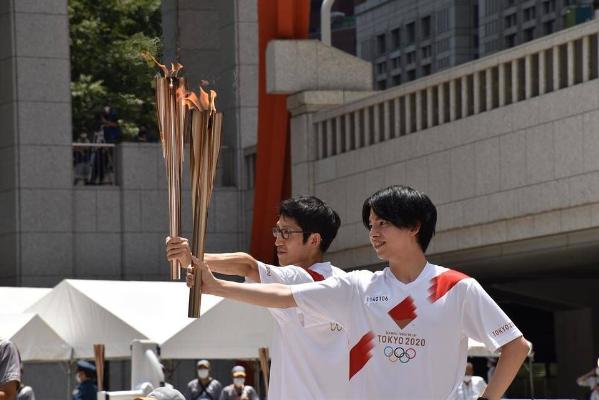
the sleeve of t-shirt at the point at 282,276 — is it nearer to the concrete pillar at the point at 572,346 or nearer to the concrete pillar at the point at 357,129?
the concrete pillar at the point at 357,129

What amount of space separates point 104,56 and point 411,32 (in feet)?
53.1

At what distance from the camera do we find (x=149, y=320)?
1823 cm

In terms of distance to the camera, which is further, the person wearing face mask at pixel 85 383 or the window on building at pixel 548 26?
the window on building at pixel 548 26

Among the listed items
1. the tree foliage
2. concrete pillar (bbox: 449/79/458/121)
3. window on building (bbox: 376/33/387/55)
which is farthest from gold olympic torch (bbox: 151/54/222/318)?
window on building (bbox: 376/33/387/55)

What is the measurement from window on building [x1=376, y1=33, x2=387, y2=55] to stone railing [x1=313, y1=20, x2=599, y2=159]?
93.1 feet

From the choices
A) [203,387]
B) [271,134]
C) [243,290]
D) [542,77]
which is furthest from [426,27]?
[243,290]

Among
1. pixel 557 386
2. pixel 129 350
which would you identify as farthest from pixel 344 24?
pixel 129 350

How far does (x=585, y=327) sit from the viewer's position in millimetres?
33094

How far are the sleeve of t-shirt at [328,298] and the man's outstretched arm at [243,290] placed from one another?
0.04 metres

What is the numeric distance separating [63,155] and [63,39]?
77.1 inches

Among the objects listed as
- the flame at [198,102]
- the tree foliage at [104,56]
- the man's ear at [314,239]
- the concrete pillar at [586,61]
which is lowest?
the man's ear at [314,239]

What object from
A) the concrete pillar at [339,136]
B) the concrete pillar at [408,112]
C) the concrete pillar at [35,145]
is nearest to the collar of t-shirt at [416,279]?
the concrete pillar at [408,112]

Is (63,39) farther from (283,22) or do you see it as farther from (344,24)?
(344,24)

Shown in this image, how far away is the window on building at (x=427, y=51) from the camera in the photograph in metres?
51.4
